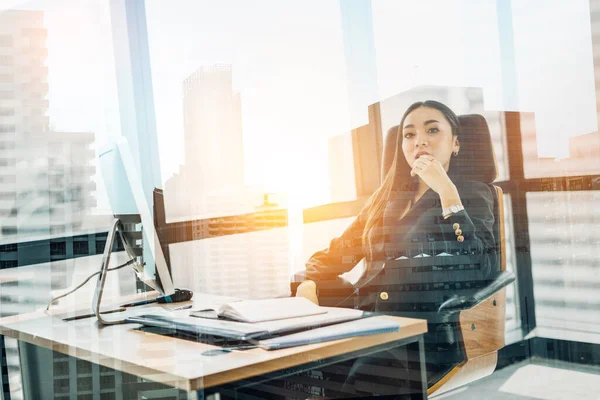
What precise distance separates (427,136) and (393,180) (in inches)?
6.4

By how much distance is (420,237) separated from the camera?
1.46 metres

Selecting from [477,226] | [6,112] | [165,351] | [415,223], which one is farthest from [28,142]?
[477,226]

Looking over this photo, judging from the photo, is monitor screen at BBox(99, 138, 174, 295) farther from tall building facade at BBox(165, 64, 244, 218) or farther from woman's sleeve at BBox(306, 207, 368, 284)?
woman's sleeve at BBox(306, 207, 368, 284)

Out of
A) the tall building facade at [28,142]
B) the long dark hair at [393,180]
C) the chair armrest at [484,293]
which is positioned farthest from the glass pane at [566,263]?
the tall building facade at [28,142]

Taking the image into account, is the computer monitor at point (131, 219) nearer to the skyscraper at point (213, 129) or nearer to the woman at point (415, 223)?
the skyscraper at point (213, 129)

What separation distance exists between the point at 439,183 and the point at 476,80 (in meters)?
0.30

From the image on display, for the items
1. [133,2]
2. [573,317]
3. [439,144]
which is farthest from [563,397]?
[133,2]

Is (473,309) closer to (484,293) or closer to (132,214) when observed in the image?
(484,293)

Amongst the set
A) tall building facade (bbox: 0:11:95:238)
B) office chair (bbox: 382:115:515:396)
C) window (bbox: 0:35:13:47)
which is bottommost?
office chair (bbox: 382:115:515:396)

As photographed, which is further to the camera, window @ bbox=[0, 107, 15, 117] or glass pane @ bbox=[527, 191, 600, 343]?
glass pane @ bbox=[527, 191, 600, 343]

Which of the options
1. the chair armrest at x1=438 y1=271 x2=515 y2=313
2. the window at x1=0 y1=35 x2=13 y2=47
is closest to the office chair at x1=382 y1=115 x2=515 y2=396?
the chair armrest at x1=438 y1=271 x2=515 y2=313

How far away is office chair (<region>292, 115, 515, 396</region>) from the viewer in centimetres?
138

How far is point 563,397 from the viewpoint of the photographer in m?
1.08

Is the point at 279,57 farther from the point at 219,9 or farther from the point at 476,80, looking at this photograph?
the point at 476,80
